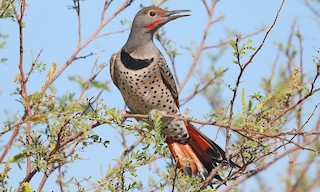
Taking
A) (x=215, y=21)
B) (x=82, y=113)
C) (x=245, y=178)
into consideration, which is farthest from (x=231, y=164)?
(x=215, y=21)

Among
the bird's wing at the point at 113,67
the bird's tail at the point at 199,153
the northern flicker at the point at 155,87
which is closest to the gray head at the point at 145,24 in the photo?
the northern flicker at the point at 155,87

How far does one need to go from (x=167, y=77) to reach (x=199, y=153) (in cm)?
53

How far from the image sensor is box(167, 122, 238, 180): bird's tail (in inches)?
134

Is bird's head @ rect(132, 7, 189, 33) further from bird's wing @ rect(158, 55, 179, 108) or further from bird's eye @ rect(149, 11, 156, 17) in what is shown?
bird's wing @ rect(158, 55, 179, 108)

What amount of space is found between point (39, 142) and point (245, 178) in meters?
1.04

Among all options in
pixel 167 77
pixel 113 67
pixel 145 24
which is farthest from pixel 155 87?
pixel 145 24

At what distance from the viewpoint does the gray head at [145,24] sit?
3.66m

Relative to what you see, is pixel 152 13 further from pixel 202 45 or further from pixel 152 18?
pixel 202 45

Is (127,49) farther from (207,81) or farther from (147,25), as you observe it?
(207,81)

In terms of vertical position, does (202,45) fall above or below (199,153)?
above

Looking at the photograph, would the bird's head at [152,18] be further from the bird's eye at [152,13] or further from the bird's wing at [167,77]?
the bird's wing at [167,77]

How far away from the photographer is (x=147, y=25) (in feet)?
12.2

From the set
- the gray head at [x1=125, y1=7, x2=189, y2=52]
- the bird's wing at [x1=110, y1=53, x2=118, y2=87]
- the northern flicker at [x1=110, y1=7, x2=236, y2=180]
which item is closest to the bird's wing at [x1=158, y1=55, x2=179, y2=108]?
the northern flicker at [x1=110, y1=7, x2=236, y2=180]

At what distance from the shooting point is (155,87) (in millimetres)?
3580
